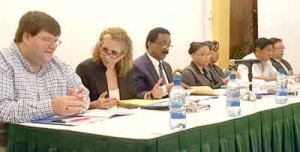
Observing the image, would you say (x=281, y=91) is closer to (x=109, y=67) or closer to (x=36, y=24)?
(x=109, y=67)

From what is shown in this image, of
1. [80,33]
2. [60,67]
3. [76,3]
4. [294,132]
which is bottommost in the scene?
[294,132]

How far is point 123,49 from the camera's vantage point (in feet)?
9.53

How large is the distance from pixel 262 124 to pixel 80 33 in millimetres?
2344

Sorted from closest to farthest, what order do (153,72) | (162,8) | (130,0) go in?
(153,72) < (130,0) < (162,8)

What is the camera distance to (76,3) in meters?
4.27

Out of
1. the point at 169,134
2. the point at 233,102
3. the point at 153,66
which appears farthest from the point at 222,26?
the point at 169,134

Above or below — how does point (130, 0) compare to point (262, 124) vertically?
above

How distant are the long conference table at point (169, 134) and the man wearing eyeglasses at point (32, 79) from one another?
84mm

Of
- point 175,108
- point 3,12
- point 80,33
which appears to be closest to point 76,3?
point 80,33

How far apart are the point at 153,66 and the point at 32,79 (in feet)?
4.82

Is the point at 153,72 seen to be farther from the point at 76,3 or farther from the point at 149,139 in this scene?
the point at 149,139

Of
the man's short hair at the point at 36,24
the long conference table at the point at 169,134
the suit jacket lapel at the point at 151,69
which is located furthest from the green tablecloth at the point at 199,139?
the suit jacket lapel at the point at 151,69

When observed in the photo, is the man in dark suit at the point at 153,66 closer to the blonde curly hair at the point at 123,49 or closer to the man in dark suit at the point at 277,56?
the blonde curly hair at the point at 123,49

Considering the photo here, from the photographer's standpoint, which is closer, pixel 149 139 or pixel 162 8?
pixel 149 139
